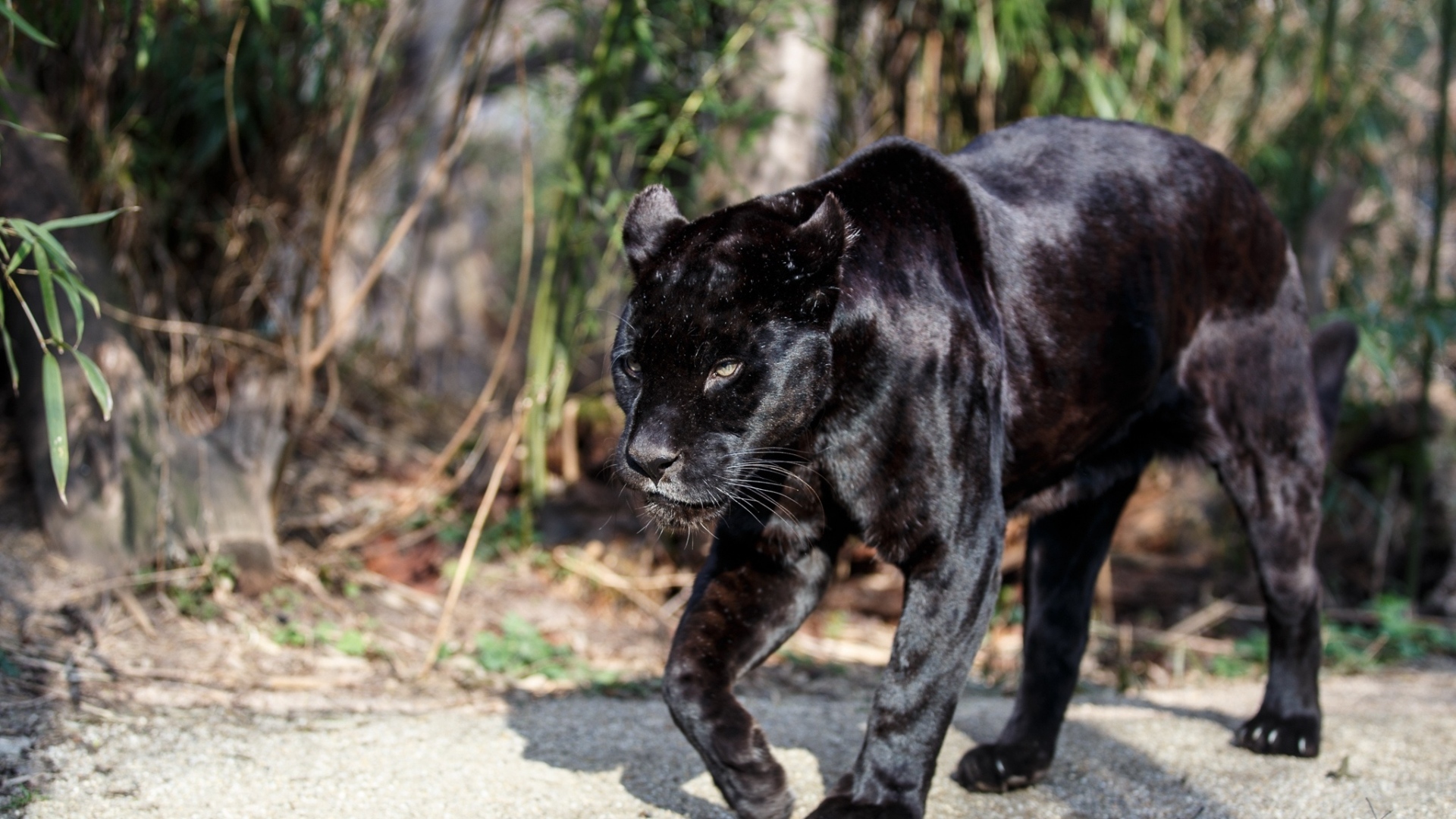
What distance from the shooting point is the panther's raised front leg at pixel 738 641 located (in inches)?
95.7

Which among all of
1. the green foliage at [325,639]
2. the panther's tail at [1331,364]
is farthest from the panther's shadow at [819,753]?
the panther's tail at [1331,364]

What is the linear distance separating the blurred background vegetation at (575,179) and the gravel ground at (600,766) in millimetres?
865

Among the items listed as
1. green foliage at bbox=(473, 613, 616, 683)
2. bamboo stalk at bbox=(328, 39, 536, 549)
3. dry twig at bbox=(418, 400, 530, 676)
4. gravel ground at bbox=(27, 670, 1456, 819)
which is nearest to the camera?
gravel ground at bbox=(27, 670, 1456, 819)

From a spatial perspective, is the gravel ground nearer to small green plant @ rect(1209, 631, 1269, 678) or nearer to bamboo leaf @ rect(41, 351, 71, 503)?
bamboo leaf @ rect(41, 351, 71, 503)

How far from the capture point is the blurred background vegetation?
455 centimetres

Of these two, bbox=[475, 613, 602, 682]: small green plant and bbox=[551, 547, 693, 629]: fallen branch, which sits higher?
bbox=[475, 613, 602, 682]: small green plant

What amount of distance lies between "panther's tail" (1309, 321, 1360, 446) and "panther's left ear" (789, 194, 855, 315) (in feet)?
6.30

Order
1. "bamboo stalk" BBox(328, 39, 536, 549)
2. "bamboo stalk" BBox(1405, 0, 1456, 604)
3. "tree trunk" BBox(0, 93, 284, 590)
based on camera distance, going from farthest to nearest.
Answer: "bamboo stalk" BBox(1405, 0, 1456, 604)
"bamboo stalk" BBox(328, 39, 536, 549)
"tree trunk" BBox(0, 93, 284, 590)

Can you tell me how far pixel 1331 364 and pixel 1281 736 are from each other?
1.13 metres

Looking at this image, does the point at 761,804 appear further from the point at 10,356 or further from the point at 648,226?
the point at 10,356

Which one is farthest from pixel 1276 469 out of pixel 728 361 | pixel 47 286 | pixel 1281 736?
pixel 47 286

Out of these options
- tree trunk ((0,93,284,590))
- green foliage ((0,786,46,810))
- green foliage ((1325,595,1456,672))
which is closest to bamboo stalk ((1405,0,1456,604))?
green foliage ((1325,595,1456,672))

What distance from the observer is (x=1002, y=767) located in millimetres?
2973

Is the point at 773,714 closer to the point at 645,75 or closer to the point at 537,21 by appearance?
the point at 645,75
